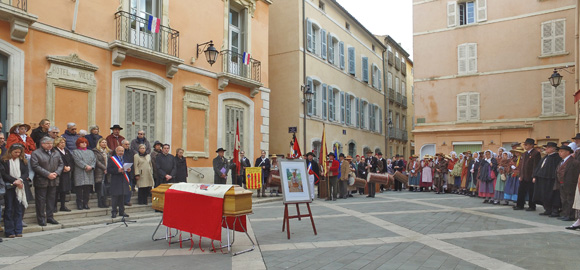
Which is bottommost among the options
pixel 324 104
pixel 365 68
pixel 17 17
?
pixel 324 104

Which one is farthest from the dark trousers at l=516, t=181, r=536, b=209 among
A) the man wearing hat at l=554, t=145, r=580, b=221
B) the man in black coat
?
the man in black coat

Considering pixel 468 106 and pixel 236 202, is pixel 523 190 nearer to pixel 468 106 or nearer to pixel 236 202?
pixel 236 202

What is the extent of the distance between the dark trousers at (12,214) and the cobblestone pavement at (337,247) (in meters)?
0.36

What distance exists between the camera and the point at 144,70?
13547 mm

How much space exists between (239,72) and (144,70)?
16.4 ft

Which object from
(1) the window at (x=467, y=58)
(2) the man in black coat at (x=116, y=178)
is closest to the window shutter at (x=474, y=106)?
(1) the window at (x=467, y=58)

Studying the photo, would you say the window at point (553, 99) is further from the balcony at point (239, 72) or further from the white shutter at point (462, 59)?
the balcony at point (239, 72)

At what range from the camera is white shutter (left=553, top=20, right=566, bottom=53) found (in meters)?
22.3

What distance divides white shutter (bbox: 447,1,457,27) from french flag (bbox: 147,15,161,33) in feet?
62.8

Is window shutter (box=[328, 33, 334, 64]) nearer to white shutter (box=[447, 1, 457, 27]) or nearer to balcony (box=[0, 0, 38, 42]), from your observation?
white shutter (box=[447, 1, 457, 27])

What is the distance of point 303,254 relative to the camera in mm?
6090

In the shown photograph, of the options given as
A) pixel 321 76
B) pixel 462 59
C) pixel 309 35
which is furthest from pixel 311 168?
pixel 462 59

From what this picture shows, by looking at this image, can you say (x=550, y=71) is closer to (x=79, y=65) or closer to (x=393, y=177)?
(x=393, y=177)

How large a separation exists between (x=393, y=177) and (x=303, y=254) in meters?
15.1
